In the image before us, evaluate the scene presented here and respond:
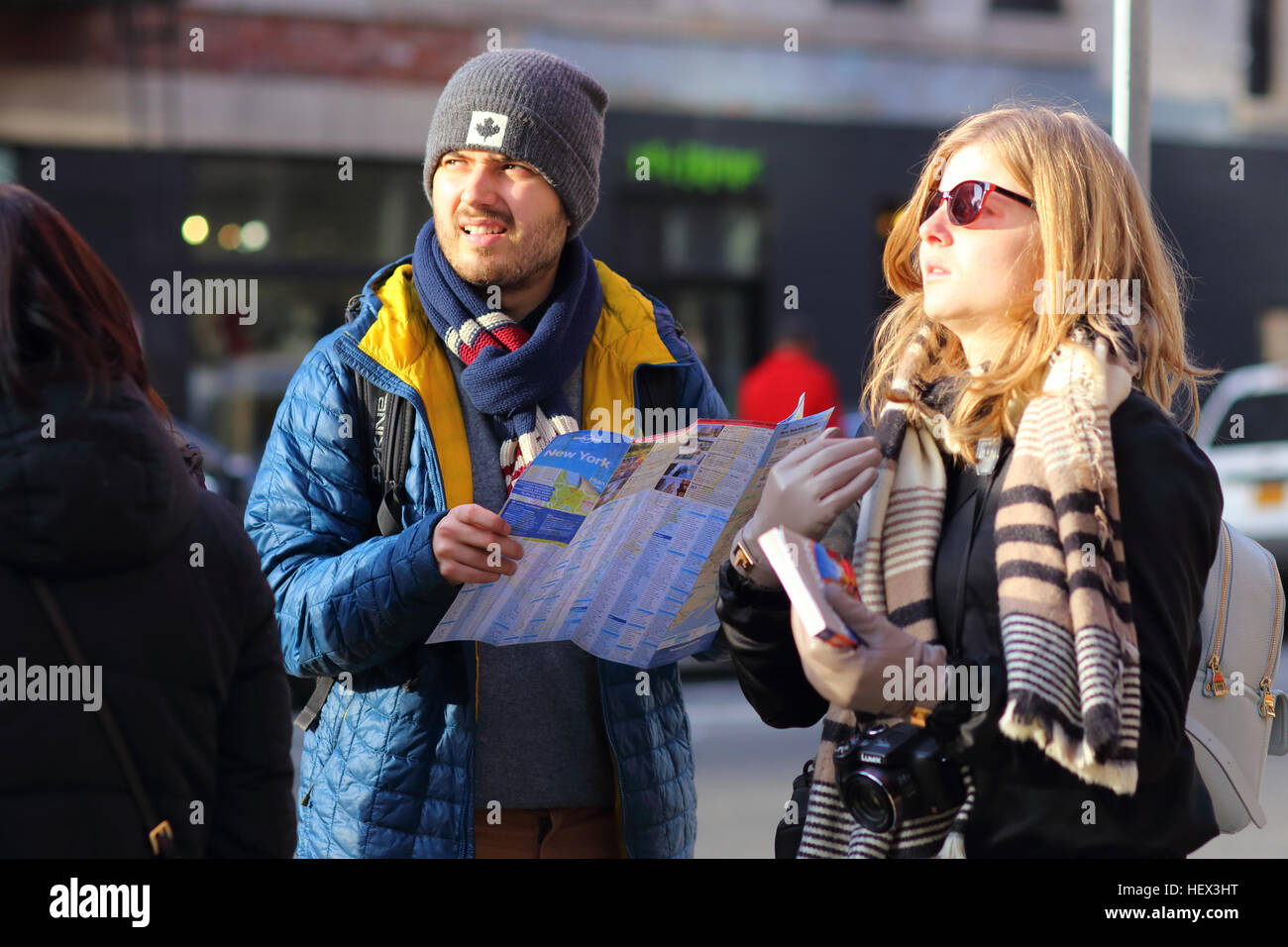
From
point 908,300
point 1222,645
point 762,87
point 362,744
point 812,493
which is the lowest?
point 362,744

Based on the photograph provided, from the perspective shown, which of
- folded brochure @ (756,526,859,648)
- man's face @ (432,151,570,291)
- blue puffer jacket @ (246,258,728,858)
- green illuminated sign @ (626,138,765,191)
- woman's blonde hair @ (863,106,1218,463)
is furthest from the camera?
green illuminated sign @ (626,138,765,191)

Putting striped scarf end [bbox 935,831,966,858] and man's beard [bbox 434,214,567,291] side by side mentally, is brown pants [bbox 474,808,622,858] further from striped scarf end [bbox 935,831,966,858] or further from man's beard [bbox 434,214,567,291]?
man's beard [bbox 434,214,567,291]

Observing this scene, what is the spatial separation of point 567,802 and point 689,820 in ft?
0.96

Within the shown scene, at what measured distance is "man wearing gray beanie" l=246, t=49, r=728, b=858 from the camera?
8.46ft

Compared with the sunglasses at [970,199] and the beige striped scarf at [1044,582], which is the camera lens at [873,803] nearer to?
the beige striped scarf at [1044,582]

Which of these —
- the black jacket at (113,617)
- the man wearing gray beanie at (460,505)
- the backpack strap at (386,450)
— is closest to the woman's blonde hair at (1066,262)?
the man wearing gray beanie at (460,505)

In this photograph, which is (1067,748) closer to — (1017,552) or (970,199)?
(1017,552)

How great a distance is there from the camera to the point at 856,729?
2.26 m

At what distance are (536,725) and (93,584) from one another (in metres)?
0.97

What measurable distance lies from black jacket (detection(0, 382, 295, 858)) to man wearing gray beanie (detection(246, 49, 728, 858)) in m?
0.45

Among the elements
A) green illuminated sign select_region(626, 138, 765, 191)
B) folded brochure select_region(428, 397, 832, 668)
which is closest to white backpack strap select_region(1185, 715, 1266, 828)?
folded brochure select_region(428, 397, 832, 668)

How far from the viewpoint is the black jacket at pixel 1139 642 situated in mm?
2107
